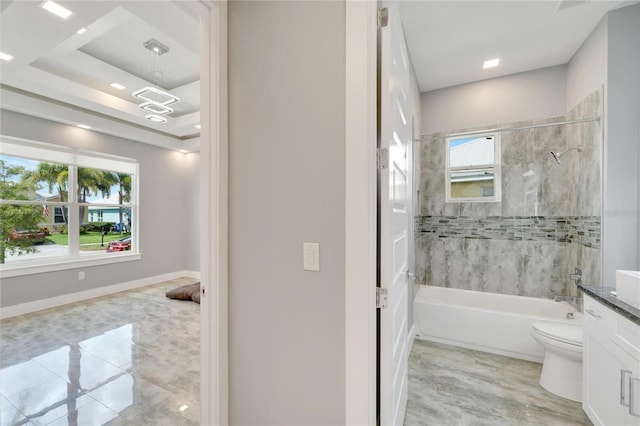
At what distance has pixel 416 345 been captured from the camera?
111 inches

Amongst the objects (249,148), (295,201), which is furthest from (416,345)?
(249,148)

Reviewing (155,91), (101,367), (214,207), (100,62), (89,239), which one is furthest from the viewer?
(89,239)

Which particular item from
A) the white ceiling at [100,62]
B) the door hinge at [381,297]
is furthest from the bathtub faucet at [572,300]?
the white ceiling at [100,62]

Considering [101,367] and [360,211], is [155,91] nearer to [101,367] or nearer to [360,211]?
[101,367]

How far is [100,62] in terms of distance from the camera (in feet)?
10.5

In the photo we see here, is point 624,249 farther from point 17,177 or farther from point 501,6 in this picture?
point 17,177

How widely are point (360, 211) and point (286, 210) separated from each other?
0.36m

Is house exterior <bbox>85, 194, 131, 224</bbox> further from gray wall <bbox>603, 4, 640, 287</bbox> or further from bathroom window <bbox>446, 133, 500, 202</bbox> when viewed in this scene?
gray wall <bbox>603, 4, 640, 287</bbox>

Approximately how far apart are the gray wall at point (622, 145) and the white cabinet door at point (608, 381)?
3.20 ft

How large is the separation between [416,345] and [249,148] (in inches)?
99.5

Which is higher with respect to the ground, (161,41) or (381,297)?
(161,41)

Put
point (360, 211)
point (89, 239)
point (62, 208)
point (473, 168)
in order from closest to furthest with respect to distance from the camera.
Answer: point (360, 211)
point (473, 168)
point (62, 208)
point (89, 239)

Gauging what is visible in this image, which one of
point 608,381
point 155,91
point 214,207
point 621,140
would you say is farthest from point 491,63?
point 155,91

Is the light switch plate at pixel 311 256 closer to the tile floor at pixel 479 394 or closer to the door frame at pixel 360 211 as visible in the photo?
the door frame at pixel 360 211
